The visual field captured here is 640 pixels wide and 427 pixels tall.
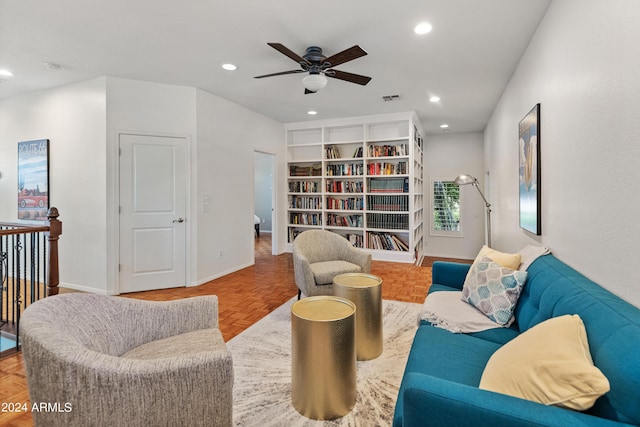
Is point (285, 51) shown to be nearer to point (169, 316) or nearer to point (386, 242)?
point (169, 316)

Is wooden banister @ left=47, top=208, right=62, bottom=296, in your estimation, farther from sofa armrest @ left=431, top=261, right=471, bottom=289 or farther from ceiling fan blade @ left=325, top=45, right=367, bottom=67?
sofa armrest @ left=431, top=261, right=471, bottom=289

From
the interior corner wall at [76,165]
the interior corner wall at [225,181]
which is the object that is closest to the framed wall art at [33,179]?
the interior corner wall at [76,165]

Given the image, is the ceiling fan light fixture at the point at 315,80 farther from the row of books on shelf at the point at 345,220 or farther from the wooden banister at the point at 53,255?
the row of books on shelf at the point at 345,220

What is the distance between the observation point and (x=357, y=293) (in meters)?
2.13

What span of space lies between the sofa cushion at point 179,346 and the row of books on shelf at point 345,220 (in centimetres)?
434

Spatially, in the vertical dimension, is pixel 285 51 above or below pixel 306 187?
above

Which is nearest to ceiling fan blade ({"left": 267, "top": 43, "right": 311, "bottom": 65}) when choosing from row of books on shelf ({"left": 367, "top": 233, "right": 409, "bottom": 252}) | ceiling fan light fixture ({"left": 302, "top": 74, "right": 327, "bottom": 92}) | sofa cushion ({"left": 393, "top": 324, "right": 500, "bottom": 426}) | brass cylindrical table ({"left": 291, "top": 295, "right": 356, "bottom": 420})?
ceiling fan light fixture ({"left": 302, "top": 74, "right": 327, "bottom": 92})

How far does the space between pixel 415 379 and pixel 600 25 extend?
1802 mm

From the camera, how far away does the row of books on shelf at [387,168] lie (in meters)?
5.27

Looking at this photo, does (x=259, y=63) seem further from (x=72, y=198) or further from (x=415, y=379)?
(x=415, y=379)

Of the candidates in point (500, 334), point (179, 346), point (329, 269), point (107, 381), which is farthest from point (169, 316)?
point (500, 334)

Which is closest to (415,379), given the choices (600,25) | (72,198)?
(600,25)

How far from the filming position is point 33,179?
4047mm

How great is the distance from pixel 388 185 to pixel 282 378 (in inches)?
161
